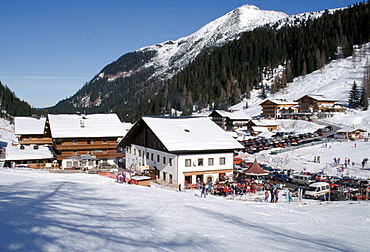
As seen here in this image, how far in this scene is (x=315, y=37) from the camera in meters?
145

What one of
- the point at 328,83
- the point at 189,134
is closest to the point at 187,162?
the point at 189,134

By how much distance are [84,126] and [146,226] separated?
103 feet

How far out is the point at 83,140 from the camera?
119ft

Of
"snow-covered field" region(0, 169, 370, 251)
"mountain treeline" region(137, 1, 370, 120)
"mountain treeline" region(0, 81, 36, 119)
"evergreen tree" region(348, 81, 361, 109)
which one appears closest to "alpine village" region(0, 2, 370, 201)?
"evergreen tree" region(348, 81, 361, 109)

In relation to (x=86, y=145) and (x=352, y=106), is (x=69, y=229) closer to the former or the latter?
(x=86, y=145)

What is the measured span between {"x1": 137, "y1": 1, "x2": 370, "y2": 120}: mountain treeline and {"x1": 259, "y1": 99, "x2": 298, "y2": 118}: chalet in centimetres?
2636

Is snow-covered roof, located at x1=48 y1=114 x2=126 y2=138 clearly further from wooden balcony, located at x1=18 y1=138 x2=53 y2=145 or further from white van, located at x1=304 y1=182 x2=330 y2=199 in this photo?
white van, located at x1=304 y1=182 x2=330 y2=199

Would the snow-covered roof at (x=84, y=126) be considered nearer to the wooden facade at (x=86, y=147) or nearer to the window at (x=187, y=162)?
the wooden facade at (x=86, y=147)

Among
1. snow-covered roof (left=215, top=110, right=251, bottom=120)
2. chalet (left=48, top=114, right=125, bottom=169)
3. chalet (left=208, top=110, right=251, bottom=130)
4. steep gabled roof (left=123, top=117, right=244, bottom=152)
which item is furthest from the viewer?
snow-covered roof (left=215, top=110, right=251, bottom=120)

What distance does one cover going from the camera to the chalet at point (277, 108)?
9419 cm

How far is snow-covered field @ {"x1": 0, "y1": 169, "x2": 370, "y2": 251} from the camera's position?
232 inches

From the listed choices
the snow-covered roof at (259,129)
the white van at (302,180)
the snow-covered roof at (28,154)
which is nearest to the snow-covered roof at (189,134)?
the white van at (302,180)

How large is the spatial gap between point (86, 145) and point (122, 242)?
31461 millimetres

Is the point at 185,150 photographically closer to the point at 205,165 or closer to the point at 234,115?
the point at 205,165
